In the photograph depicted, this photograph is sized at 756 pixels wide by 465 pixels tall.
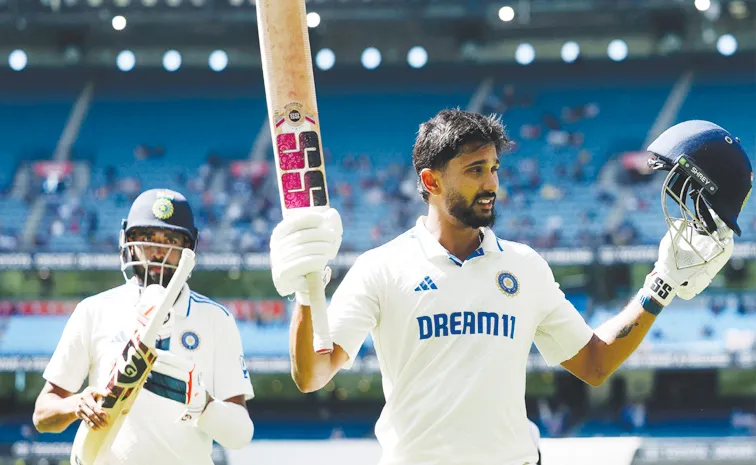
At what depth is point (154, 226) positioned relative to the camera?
433 cm

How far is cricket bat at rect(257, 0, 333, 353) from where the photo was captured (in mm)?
2963

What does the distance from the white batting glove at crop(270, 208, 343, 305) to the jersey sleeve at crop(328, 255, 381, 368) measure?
42cm

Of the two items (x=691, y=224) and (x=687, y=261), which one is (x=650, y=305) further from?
(x=691, y=224)

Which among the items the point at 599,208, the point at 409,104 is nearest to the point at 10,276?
the point at 409,104

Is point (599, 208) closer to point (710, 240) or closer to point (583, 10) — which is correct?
point (583, 10)

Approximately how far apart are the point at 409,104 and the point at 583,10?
152 inches

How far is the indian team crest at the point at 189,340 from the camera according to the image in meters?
4.31

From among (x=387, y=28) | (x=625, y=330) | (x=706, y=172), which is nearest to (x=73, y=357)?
(x=625, y=330)

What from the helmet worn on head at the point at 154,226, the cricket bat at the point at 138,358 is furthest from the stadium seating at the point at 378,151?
the cricket bat at the point at 138,358

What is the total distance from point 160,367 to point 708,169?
6.39 ft

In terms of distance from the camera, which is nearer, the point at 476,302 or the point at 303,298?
the point at 303,298

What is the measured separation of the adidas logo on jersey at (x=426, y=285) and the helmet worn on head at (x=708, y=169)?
0.81 m

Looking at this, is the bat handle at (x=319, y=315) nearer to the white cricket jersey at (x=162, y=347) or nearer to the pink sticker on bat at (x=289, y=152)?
the pink sticker on bat at (x=289, y=152)

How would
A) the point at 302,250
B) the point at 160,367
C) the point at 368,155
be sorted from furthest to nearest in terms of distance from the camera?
the point at 368,155 < the point at 160,367 < the point at 302,250
